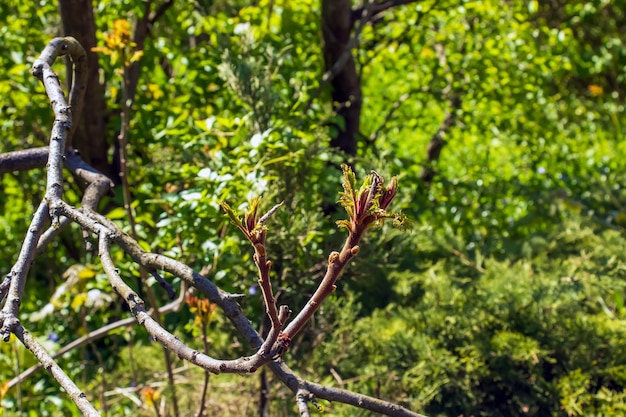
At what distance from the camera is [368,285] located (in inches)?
143

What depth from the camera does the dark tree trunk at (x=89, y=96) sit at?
364cm

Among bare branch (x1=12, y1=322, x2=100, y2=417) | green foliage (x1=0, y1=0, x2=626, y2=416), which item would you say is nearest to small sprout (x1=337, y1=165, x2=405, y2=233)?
bare branch (x1=12, y1=322, x2=100, y2=417)

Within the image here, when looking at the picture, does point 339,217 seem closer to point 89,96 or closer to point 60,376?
point 89,96

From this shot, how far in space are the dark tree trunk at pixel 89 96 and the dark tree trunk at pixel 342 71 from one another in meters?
1.17

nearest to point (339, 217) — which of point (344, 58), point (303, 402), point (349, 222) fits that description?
point (344, 58)

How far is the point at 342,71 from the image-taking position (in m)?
4.40

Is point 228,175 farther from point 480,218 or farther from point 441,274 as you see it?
point 480,218

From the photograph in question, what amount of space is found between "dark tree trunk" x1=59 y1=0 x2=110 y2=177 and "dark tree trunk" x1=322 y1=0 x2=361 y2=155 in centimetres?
117

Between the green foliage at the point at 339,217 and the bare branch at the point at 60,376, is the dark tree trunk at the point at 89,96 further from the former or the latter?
the bare branch at the point at 60,376

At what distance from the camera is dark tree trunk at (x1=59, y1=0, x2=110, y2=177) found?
12.0 ft

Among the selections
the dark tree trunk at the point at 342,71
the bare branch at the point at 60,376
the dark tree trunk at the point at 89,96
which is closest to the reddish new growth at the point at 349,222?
the bare branch at the point at 60,376

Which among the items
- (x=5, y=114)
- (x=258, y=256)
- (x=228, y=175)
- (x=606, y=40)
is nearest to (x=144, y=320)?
(x=258, y=256)

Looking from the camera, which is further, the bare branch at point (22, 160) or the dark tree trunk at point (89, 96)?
the dark tree trunk at point (89, 96)

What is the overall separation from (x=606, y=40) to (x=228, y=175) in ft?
23.4
